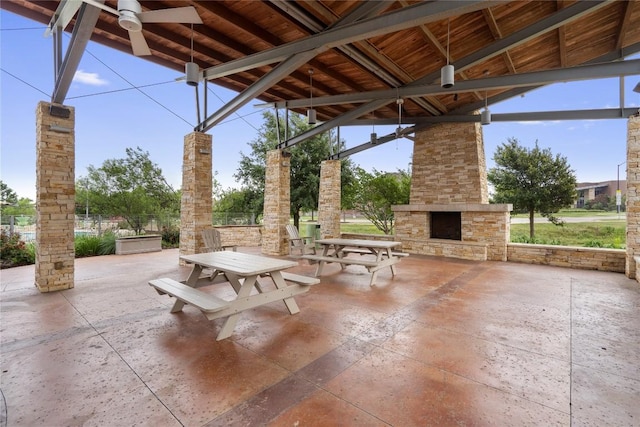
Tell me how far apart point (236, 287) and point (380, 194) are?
8762mm

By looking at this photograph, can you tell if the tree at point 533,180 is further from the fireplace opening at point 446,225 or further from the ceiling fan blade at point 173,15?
the ceiling fan blade at point 173,15

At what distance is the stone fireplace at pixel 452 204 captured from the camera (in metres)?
7.76

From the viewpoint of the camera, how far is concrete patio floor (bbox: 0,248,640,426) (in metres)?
1.85

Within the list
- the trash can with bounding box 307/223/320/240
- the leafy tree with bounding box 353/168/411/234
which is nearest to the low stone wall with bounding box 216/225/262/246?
the trash can with bounding box 307/223/320/240

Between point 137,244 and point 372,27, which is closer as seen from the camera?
point 372,27

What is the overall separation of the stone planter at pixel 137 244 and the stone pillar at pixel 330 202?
5.33 m

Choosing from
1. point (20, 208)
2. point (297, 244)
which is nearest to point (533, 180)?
point (297, 244)

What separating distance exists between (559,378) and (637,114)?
20.7 ft

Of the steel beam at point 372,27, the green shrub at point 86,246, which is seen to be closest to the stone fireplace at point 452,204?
the steel beam at point 372,27

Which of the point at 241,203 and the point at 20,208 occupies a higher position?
the point at 241,203

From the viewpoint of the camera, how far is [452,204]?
27.2ft

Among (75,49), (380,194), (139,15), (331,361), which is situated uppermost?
(75,49)

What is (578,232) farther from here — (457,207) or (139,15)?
(139,15)

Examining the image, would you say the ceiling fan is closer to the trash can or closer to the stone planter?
the stone planter
